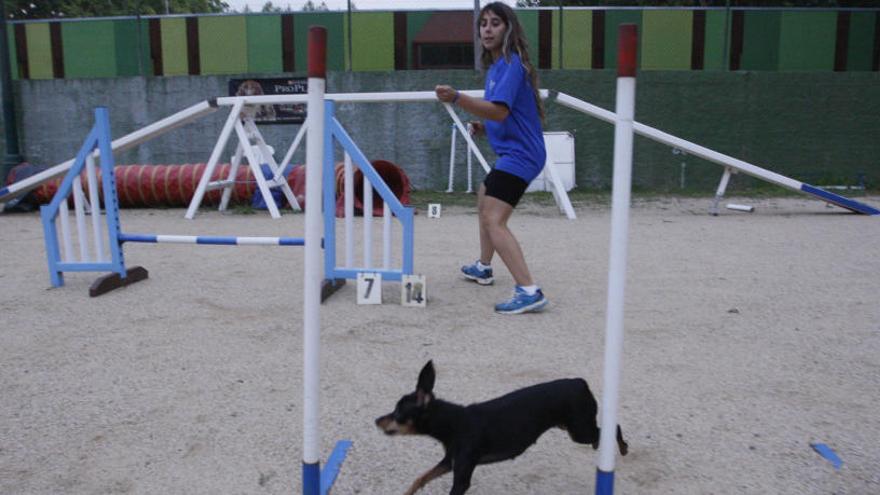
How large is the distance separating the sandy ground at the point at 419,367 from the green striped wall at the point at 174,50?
28.1 feet

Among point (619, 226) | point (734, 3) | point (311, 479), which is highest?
point (734, 3)

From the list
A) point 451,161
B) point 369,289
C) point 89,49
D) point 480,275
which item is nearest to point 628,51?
point 369,289

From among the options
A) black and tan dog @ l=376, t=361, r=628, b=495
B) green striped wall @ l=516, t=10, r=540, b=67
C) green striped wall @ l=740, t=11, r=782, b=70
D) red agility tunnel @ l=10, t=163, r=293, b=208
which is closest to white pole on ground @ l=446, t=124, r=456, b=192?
green striped wall @ l=516, t=10, r=540, b=67

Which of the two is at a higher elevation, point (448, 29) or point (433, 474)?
point (448, 29)

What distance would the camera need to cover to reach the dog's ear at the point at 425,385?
1886 mm

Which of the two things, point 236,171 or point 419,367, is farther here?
point 236,171

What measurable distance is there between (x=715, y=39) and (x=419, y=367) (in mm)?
12025

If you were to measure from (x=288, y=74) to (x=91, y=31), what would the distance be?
408 cm

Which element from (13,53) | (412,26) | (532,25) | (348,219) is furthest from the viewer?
(13,53)

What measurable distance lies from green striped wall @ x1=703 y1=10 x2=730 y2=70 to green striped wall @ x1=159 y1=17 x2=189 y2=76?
9416 mm

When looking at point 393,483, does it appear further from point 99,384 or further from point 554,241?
point 554,241

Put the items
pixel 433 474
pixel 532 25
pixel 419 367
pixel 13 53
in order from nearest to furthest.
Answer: pixel 433 474, pixel 419 367, pixel 532 25, pixel 13 53

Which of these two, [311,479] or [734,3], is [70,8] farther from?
[311,479]

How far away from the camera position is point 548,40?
13.2 meters
